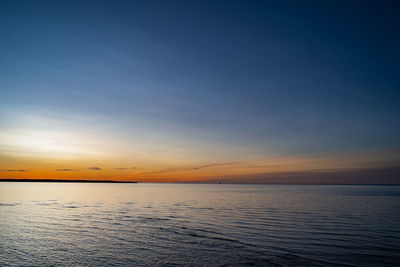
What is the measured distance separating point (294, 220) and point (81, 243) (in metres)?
26.7

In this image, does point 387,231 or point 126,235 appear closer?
point 126,235

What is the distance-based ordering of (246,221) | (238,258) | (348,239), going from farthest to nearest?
(246,221) → (348,239) → (238,258)

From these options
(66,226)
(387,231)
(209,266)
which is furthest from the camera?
(66,226)

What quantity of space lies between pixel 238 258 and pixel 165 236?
9.63 m

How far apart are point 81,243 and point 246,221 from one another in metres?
20.6

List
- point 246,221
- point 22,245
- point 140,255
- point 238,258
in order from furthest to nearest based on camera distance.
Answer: point 246,221 → point 22,245 → point 140,255 → point 238,258

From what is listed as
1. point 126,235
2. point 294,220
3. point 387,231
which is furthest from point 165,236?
point 387,231

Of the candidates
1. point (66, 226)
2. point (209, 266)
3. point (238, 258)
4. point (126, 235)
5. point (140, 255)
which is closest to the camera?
point (209, 266)

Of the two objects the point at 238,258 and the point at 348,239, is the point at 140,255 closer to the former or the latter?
the point at 238,258

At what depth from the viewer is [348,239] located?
78.6 ft

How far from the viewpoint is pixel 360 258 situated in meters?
18.3

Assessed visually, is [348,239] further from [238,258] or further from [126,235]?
[126,235]

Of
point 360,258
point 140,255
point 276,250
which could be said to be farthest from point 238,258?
point 360,258

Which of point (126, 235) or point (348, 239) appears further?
point (126, 235)
